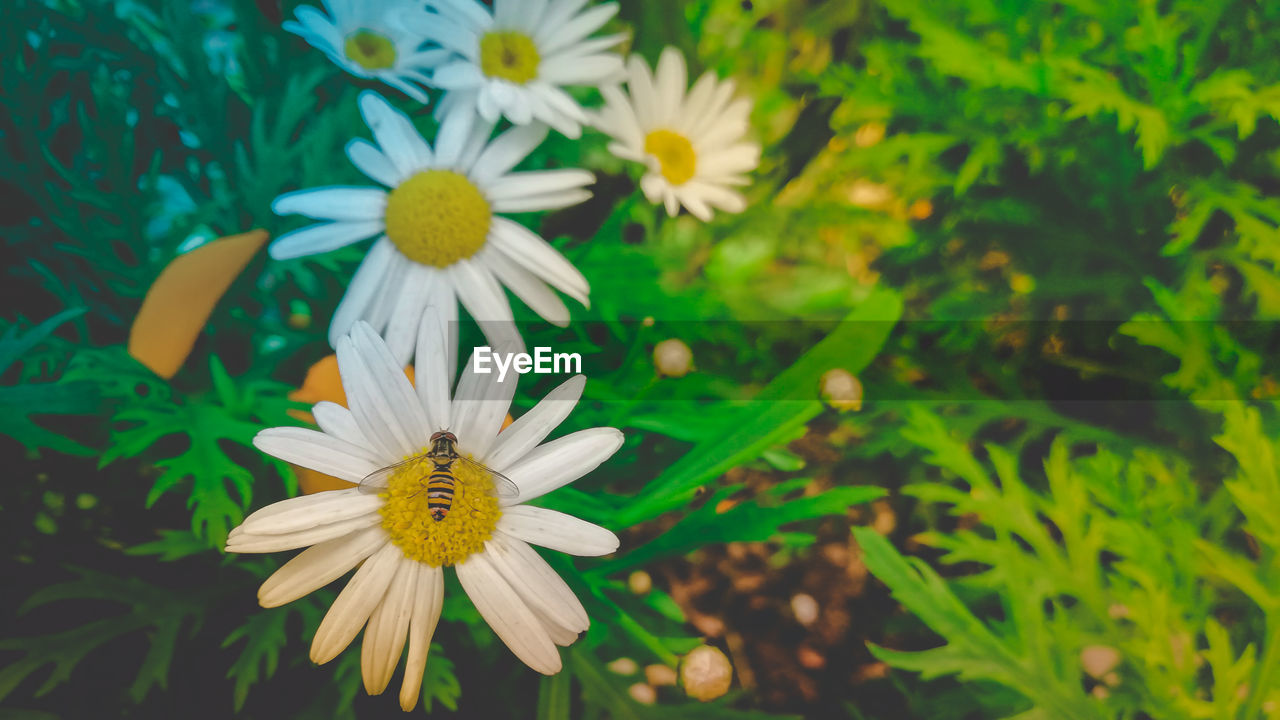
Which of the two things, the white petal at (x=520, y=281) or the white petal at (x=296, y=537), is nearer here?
the white petal at (x=296, y=537)

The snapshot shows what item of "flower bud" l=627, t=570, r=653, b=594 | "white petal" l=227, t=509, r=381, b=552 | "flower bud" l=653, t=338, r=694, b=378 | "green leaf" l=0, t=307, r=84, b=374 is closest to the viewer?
Result: "white petal" l=227, t=509, r=381, b=552

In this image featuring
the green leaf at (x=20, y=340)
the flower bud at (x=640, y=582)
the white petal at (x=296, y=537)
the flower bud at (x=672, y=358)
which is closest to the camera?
the white petal at (x=296, y=537)

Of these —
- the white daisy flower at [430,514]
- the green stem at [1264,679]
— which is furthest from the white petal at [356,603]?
the green stem at [1264,679]

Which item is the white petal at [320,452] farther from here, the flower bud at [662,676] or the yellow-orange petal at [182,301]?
the flower bud at [662,676]

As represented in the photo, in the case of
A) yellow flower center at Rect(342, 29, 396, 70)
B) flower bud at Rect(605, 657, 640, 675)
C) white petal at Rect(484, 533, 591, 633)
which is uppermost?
yellow flower center at Rect(342, 29, 396, 70)

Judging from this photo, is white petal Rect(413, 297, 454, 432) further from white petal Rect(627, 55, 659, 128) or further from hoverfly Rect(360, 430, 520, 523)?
white petal Rect(627, 55, 659, 128)

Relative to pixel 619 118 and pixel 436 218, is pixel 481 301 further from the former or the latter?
pixel 619 118

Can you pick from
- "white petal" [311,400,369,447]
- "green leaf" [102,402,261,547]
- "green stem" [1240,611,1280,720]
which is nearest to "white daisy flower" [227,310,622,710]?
"white petal" [311,400,369,447]
